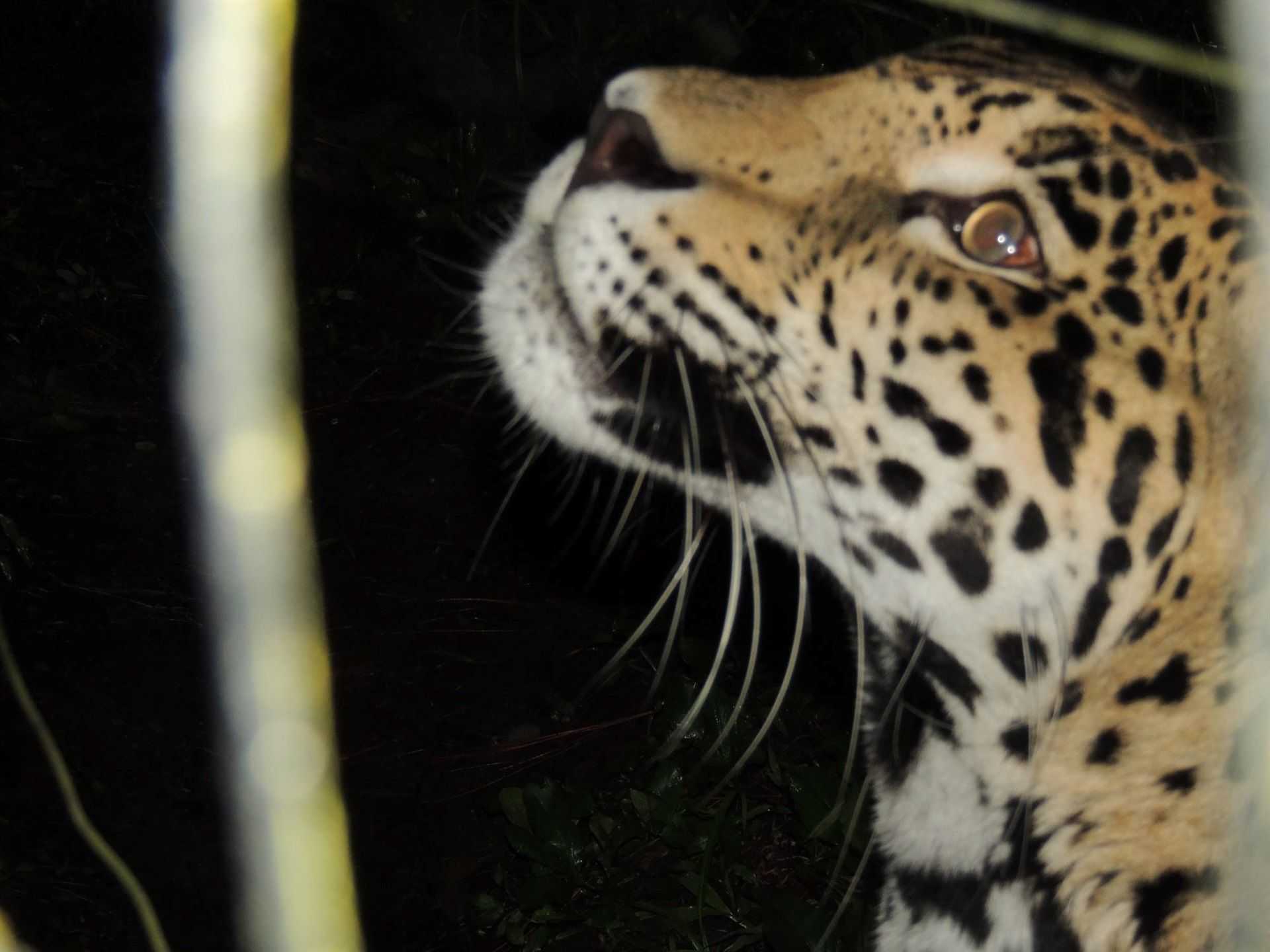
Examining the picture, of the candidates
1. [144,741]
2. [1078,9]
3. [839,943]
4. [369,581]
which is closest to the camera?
[839,943]

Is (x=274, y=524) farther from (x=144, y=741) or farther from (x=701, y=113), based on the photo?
(x=144, y=741)

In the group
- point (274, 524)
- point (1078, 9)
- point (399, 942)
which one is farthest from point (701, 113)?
point (1078, 9)

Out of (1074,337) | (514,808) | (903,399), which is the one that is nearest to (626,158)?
(903,399)

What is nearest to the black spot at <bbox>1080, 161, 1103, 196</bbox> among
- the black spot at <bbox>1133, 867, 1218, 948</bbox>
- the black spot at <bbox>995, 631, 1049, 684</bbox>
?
→ the black spot at <bbox>995, 631, 1049, 684</bbox>

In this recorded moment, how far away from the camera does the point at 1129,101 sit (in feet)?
5.18

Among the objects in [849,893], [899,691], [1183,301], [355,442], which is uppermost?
[1183,301]

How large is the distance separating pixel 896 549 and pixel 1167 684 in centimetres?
31

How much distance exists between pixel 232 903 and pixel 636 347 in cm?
189

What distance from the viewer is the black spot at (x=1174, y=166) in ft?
4.76

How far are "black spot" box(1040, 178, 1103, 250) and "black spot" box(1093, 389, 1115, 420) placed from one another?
15 cm

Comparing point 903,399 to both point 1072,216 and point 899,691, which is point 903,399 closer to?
point 1072,216

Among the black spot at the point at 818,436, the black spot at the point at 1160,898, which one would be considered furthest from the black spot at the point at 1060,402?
the black spot at the point at 1160,898

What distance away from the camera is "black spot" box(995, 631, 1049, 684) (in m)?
1.51

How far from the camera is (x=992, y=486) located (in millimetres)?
1447
